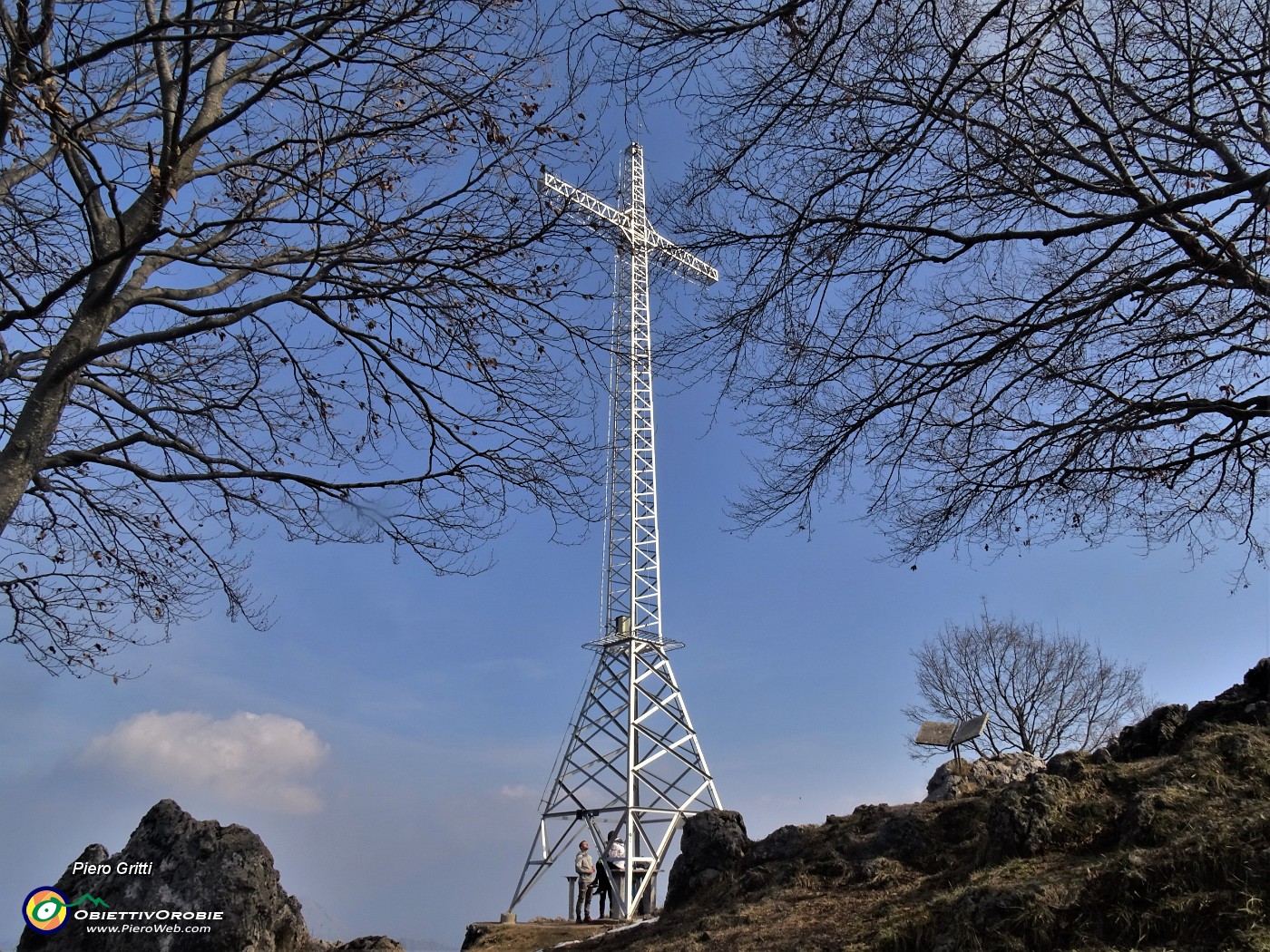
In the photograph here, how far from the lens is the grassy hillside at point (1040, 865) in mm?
Result: 4234

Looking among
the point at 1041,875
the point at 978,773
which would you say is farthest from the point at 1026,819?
the point at 978,773

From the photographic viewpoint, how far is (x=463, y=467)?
6141 millimetres

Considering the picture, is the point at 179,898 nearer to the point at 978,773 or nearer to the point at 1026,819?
the point at 1026,819

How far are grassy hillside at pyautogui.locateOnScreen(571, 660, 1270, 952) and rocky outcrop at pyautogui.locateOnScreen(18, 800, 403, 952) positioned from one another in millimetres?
2771

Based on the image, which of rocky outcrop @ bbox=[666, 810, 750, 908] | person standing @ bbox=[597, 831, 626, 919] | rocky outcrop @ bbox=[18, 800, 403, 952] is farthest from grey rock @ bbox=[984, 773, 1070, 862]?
person standing @ bbox=[597, 831, 626, 919]

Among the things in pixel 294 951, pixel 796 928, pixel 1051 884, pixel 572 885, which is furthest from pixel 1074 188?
pixel 572 885

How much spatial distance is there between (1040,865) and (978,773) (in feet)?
16.9

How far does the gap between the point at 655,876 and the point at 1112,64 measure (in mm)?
17089

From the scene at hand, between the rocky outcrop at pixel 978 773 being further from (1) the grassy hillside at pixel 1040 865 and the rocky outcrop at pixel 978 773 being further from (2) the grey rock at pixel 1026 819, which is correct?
(2) the grey rock at pixel 1026 819

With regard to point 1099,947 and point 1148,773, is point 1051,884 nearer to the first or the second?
point 1099,947

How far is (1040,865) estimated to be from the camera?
5.34m

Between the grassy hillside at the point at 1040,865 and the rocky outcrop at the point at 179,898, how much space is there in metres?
2.77

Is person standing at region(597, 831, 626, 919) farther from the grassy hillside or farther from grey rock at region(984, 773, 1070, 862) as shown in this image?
grey rock at region(984, 773, 1070, 862)

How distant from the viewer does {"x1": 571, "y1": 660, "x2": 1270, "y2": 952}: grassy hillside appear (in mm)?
4234
